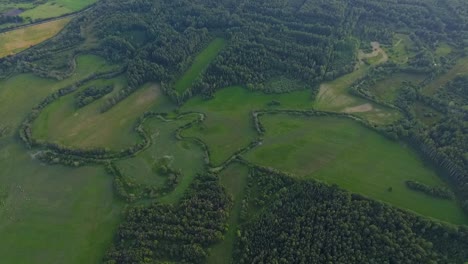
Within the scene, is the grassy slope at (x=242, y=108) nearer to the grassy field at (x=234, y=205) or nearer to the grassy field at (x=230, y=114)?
the grassy field at (x=230, y=114)

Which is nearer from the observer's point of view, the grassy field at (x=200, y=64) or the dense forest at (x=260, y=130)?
the dense forest at (x=260, y=130)

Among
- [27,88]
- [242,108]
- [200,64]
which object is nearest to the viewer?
[242,108]

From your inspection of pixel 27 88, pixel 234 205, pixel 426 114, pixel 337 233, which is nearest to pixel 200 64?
pixel 27 88

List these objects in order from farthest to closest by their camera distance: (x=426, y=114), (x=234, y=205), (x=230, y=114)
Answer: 1. (x=230, y=114)
2. (x=426, y=114)
3. (x=234, y=205)

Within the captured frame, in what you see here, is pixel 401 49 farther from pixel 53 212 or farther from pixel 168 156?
pixel 53 212

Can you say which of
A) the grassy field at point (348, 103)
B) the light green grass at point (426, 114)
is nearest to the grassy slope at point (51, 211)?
the grassy field at point (348, 103)

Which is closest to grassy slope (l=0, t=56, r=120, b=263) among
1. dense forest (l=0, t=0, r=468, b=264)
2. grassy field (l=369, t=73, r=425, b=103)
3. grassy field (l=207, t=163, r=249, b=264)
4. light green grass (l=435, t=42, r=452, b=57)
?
dense forest (l=0, t=0, r=468, b=264)
